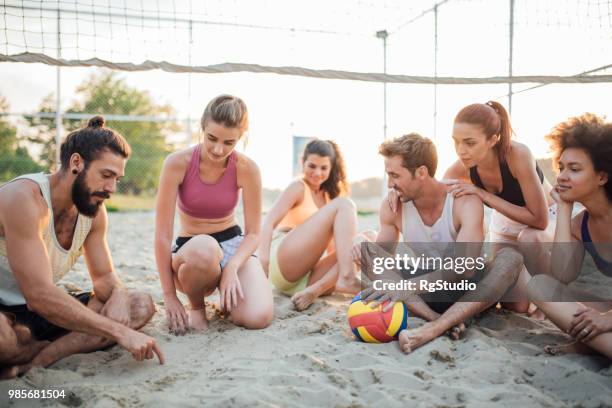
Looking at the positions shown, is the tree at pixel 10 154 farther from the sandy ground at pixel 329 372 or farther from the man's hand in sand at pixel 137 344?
the man's hand in sand at pixel 137 344

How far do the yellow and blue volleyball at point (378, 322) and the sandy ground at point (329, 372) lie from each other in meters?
0.06

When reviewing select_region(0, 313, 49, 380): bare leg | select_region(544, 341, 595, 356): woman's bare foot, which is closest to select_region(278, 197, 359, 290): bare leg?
select_region(544, 341, 595, 356): woman's bare foot

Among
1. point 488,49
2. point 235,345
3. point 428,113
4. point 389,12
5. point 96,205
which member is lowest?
point 235,345

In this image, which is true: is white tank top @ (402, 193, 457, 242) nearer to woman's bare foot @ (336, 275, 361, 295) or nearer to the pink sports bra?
woman's bare foot @ (336, 275, 361, 295)

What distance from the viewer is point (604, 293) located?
10.0 feet

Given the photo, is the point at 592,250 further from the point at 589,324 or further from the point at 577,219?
the point at 589,324

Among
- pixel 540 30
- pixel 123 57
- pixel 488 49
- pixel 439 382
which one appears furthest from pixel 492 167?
pixel 488 49

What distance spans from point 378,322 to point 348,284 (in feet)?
2.98

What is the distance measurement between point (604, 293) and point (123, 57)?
151 inches

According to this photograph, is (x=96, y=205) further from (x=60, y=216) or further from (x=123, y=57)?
(x=123, y=57)

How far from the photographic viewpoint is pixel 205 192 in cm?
300

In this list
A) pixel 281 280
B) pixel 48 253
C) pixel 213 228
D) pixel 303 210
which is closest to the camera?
pixel 48 253

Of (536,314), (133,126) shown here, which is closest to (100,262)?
(536,314)

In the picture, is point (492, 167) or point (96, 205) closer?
point (96, 205)
